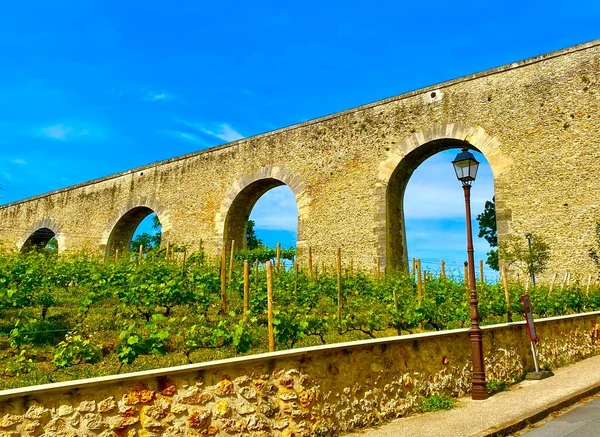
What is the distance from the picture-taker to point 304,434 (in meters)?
4.26

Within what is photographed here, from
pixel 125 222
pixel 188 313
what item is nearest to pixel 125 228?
pixel 125 222

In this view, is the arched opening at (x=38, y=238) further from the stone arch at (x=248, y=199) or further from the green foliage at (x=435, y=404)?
the green foliage at (x=435, y=404)

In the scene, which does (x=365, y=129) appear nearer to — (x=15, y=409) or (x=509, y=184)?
(x=509, y=184)

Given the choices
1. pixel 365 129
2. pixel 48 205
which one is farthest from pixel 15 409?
pixel 48 205

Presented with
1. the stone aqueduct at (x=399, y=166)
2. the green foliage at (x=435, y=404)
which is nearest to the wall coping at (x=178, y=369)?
the green foliage at (x=435, y=404)

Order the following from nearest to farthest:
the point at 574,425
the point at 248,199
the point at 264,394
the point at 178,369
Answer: the point at 178,369 → the point at 264,394 → the point at 574,425 → the point at 248,199

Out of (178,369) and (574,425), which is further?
(574,425)

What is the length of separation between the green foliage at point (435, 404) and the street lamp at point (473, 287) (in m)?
0.56

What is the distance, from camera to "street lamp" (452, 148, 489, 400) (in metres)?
6.04

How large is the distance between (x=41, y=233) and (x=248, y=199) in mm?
14359

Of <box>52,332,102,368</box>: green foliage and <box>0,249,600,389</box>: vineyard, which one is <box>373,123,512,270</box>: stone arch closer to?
<box>0,249,600,389</box>: vineyard

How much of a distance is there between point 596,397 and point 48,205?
26352mm

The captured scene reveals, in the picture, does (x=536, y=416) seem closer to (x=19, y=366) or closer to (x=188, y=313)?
(x=19, y=366)

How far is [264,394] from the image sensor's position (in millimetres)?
4148
